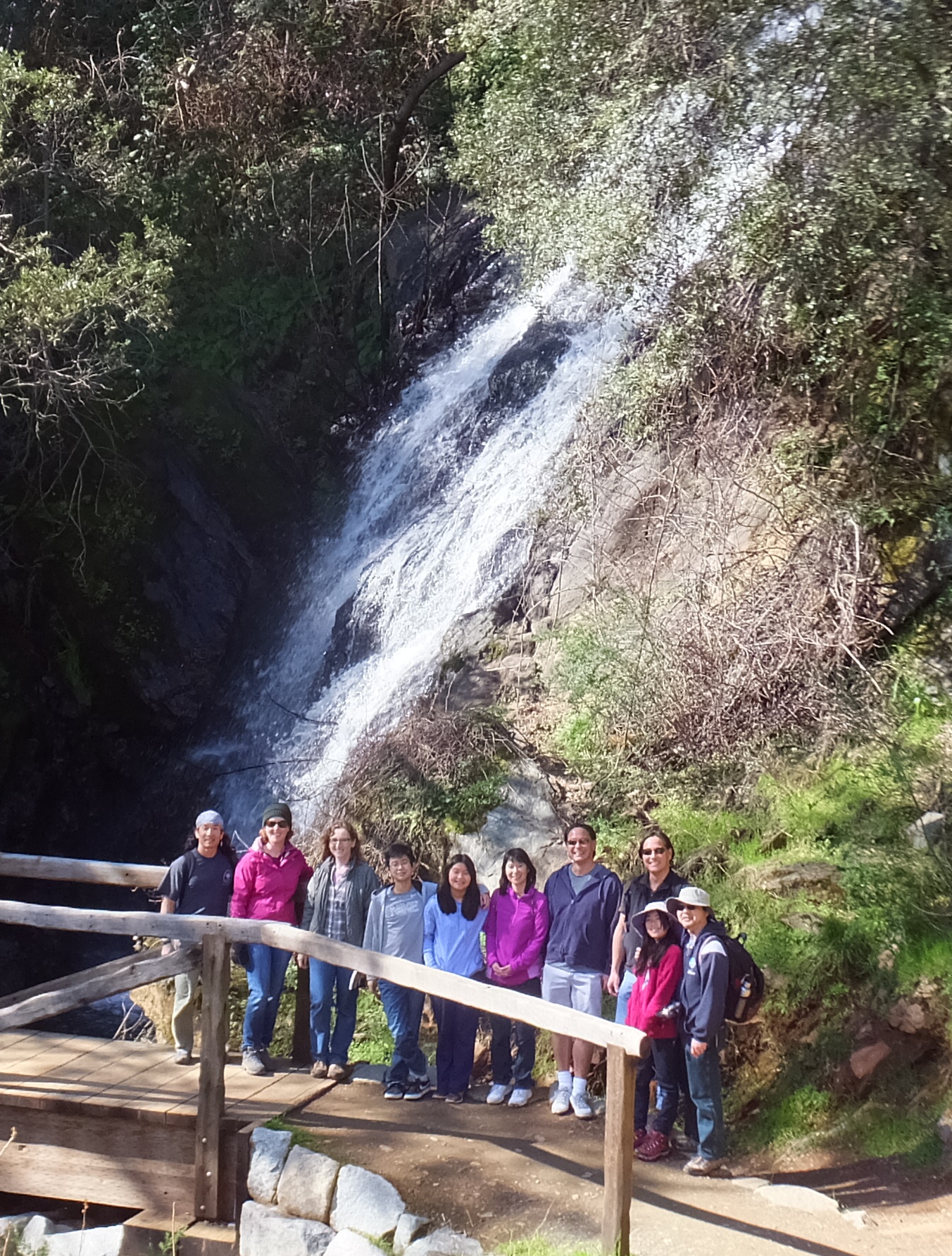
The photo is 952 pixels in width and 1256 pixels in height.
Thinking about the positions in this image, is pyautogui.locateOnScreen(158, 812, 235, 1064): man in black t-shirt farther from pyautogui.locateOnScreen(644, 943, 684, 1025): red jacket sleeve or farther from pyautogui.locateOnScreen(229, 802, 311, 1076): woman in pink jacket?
pyautogui.locateOnScreen(644, 943, 684, 1025): red jacket sleeve

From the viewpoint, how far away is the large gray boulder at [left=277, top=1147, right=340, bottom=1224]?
5.11 metres

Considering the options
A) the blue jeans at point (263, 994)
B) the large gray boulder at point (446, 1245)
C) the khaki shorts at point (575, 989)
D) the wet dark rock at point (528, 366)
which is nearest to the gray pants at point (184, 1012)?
the blue jeans at point (263, 994)

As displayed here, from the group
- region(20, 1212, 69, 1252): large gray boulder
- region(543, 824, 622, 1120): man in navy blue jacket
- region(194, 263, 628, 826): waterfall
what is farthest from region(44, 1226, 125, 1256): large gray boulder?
region(194, 263, 628, 826): waterfall

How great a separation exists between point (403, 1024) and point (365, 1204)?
123 cm

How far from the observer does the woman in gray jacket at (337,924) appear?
629 cm

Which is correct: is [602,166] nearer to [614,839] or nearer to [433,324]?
[614,839]

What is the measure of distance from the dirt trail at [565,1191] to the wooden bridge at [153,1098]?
416 mm

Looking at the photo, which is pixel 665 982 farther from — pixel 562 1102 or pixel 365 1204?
pixel 365 1204

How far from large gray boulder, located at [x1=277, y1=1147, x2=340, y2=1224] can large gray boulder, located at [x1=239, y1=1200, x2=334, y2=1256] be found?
4 centimetres

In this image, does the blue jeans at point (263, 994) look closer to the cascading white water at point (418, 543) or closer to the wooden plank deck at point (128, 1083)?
the wooden plank deck at point (128, 1083)

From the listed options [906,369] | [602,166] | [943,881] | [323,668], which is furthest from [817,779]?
[323,668]

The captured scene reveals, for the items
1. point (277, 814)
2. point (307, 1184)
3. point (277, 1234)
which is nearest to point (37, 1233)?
point (277, 1234)

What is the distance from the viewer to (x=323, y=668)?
492 inches

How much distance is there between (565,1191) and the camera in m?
5.07
